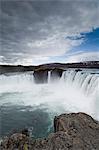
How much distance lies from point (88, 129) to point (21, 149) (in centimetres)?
146

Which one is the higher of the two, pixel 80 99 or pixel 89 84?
pixel 89 84

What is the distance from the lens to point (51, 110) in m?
8.99

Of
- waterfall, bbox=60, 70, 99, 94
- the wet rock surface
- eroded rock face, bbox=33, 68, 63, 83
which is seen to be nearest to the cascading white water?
waterfall, bbox=60, 70, 99, 94

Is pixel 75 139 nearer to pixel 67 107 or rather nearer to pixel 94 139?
pixel 94 139

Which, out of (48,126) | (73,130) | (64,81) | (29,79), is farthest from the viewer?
(29,79)

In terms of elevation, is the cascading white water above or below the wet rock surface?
below

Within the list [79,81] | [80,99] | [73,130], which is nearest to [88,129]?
[73,130]

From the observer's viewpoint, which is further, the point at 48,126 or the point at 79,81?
the point at 79,81

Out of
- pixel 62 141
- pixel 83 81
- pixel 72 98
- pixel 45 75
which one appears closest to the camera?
pixel 62 141

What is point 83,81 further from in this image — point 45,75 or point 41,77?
point 41,77

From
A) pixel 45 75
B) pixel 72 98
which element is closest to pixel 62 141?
pixel 72 98

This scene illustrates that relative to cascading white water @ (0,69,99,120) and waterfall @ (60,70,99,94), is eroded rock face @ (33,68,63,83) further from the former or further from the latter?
waterfall @ (60,70,99,94)

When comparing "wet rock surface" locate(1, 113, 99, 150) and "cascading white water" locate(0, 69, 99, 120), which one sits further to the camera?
"cascading white water" locate(0, 69, 99, 120)

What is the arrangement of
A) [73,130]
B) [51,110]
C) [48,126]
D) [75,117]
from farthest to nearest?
1. [51,110]
2. [48,126]
3. [75,117]
4. [73,130]
